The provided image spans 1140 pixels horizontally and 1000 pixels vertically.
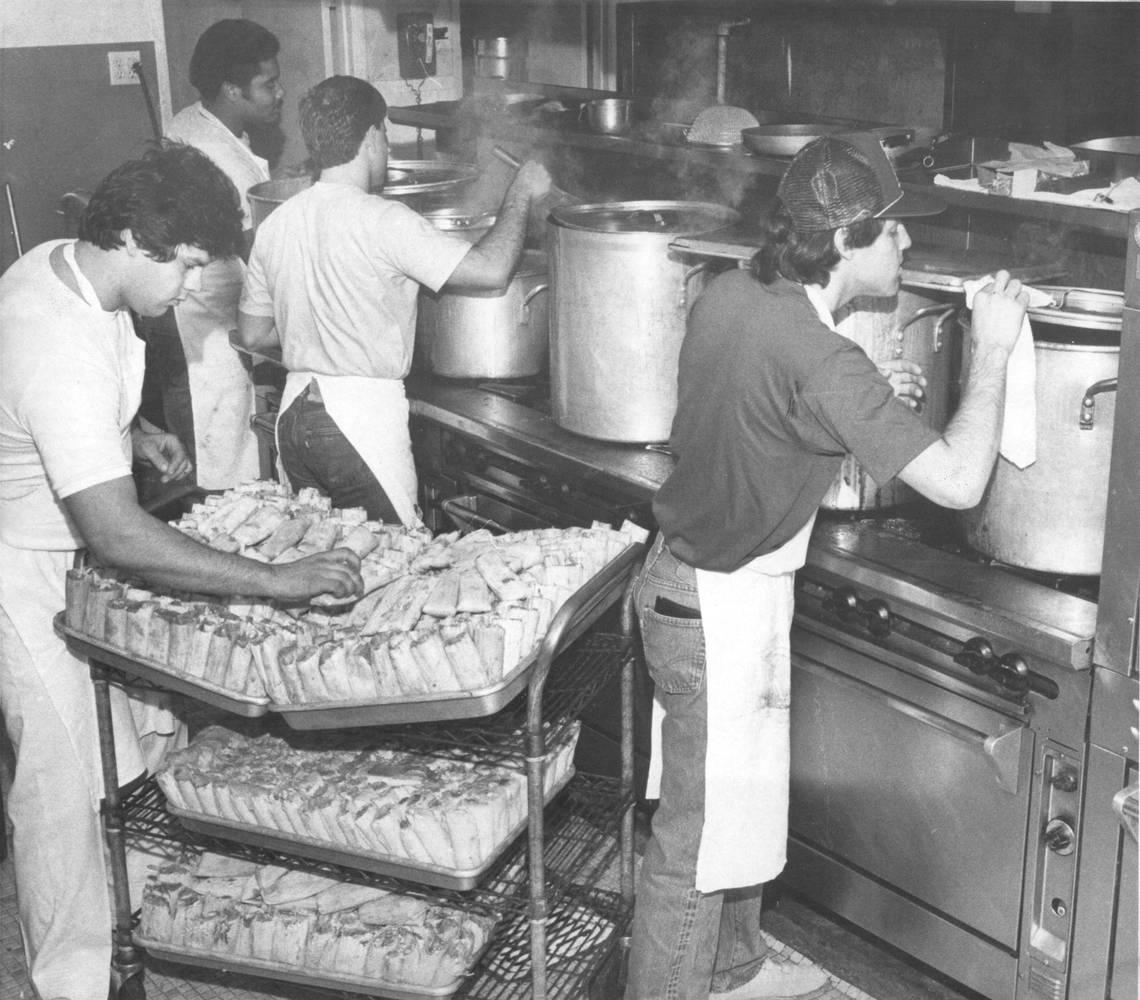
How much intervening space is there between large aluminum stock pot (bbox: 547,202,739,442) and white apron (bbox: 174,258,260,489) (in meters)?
1.64

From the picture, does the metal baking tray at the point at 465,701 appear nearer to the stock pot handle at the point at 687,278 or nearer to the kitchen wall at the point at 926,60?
the stock pot handle at the point at 687,278

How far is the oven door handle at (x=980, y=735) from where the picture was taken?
7.51 feet

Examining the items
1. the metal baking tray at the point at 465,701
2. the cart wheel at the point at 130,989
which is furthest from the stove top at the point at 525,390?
the cart wheel at the point at 130,989

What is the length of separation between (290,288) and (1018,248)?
1714 mm

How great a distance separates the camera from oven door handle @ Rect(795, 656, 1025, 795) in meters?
2.29

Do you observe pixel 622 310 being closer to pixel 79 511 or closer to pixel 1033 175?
pixel 1033 175

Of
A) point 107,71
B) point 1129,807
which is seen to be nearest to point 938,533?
point 1129,807

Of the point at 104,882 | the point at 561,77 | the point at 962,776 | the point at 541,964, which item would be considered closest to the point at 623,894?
the point at 541,964

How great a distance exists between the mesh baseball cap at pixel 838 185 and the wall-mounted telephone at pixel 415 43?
352 cm

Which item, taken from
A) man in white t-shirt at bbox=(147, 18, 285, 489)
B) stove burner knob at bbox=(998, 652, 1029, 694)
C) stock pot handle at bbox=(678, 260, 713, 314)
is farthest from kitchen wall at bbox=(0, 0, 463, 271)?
stove burner knob at bbox=(998, 652, 1029, 694)

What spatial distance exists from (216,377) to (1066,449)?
114 inches

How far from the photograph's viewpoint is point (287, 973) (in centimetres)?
258

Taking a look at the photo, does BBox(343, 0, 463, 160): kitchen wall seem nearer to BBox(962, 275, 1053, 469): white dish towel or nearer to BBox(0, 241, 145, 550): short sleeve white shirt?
BBox(0, 241, 145, 550): short sleeve white shirt

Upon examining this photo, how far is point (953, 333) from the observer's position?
8.70 ft
